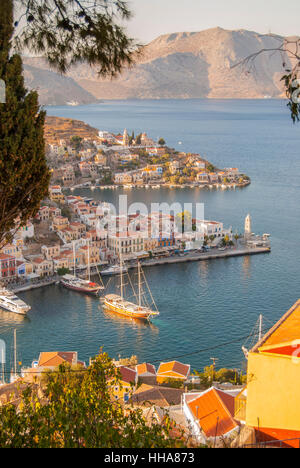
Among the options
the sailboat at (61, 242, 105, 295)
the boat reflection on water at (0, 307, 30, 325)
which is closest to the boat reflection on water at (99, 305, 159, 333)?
the sailboat at (61, 242, 105, 295)

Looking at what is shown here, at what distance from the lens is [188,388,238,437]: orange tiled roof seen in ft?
12.3

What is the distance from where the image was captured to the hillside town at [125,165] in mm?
26109

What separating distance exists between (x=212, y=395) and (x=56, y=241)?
37.4 ft

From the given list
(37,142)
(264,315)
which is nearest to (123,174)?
(264,315)

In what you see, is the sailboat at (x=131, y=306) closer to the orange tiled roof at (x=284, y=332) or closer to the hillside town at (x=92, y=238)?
the hillside town at (x=92, y=238)

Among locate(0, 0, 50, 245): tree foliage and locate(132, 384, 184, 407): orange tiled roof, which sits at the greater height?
locate(0, 0, 50, 245): tree foliage

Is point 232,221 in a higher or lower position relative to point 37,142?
lower

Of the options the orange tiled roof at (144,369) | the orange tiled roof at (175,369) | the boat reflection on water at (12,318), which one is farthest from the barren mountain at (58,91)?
the orange tiled roof at (175,369)

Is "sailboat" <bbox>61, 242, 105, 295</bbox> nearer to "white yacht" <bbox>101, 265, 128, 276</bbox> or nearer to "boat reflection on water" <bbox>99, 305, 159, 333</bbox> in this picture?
"white yacht" <bbox>101, 265, 128, 276</bbox>

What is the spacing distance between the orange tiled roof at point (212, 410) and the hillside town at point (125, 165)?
20672mm

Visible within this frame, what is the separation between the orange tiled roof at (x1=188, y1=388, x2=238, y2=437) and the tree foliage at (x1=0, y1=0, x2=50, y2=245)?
2.19 meters

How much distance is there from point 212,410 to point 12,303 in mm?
7306

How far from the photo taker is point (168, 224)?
1617cm
